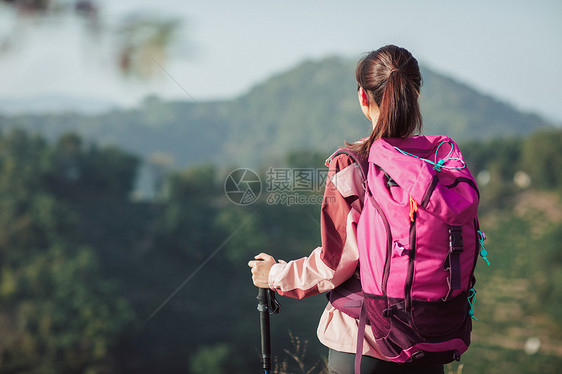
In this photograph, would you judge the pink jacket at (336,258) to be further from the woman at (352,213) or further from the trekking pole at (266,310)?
the trekking pole at (266,310)

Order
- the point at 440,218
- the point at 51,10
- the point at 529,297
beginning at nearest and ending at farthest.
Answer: the point at 440,218 < the point at 51,10 < the point at 529,297

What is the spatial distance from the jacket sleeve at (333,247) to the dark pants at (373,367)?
0.39 feet

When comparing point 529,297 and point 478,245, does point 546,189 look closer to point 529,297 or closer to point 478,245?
point 529,297

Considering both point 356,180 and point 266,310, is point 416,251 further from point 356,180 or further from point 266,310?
point 266,310

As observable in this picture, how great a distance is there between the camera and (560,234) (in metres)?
17.5

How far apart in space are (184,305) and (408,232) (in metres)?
17.2

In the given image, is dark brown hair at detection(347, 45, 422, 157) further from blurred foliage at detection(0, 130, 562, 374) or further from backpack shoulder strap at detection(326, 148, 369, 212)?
blurred foliage at detection(0, 130, 562, 374)

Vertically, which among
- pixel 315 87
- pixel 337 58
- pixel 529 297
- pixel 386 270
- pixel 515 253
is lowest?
pixel 529 297

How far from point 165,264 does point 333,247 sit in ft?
55.7

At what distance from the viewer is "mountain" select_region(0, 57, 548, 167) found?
1961 centimetres

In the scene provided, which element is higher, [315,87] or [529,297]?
[315,87]

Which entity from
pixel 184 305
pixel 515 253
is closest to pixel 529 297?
pixel 515 253

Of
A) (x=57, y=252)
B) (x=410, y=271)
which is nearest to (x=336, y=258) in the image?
(x=410, y=271)

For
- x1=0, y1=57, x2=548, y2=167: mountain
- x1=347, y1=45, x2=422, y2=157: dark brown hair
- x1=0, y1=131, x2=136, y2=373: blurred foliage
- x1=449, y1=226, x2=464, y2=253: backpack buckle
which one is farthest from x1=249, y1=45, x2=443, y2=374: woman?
x1=0, y1=57, x2=548, y2=167: mountain
